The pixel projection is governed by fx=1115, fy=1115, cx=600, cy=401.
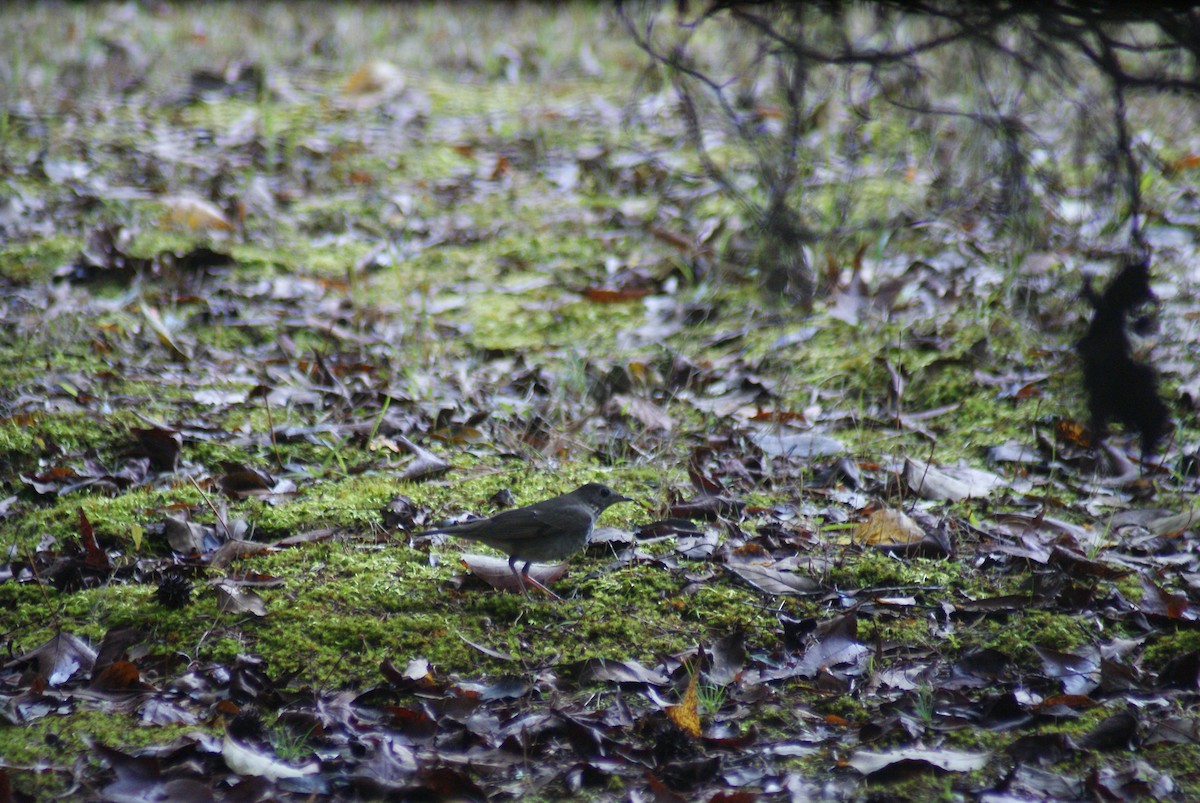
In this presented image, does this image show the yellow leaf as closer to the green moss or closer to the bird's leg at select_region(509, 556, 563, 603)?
Result: the bird's leg at select_region(509, 556, 563, 603)

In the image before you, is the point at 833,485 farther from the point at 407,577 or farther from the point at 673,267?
the point at 673,267

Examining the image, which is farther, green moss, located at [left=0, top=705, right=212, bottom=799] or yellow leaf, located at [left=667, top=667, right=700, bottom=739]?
yellow leaf, located at [left=667, top=667, right=700, bottom=739]

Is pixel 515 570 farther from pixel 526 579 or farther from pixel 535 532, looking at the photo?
pixel 535 532

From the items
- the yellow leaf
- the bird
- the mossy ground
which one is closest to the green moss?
the mossy ground

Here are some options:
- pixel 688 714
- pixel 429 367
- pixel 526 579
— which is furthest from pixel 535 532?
pixel 429 367

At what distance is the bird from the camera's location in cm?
344

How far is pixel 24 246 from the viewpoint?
644cm

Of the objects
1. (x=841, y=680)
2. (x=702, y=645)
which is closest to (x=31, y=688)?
(x=702, y=645)

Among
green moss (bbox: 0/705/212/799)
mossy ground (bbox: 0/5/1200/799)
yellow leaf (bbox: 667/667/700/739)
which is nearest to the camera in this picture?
green moss (bbox: 0/705/212/799)

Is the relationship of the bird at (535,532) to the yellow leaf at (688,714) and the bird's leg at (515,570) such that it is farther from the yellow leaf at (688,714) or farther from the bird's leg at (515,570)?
the yellow leaf at (688,714)

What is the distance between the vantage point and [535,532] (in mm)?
3430

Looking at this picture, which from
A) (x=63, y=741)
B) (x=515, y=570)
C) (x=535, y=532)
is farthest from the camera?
(x=515, y=570)

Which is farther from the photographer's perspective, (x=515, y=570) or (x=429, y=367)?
(x=429, y=367)

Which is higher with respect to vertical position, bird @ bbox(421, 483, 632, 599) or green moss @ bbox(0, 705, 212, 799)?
bird @ bbox(421, 483, 632, 599)
